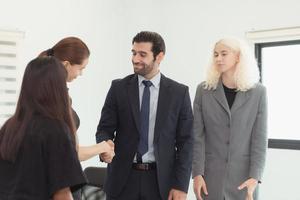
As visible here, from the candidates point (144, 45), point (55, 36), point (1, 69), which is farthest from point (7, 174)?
point (55, 36)

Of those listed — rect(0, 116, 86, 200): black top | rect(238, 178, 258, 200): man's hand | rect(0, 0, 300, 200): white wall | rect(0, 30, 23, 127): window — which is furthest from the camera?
rect(0, 0, 300, 200): white wall

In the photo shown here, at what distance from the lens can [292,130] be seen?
390 cm

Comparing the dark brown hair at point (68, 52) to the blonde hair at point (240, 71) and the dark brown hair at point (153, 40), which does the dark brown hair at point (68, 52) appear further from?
the blonde hair at point (240, 71)

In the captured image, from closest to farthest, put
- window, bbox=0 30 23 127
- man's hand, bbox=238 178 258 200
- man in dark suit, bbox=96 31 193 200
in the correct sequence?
man in dark suit, bbox=96 31 193 200 → man's hand, bbox=238 178 258 200 → window, bbox=0 30 23 127

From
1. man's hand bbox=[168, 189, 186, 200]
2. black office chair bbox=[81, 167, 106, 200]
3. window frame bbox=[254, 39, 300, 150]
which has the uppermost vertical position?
window frame bbox=[254, 39, 300, 150]

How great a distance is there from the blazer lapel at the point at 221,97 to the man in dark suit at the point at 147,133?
0.18m

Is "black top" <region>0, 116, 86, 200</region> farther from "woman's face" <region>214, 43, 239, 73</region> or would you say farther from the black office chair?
the black office chair

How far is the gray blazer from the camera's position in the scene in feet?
7.82

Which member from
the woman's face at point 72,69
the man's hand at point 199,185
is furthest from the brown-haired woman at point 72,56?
the man's hand at point 199,185

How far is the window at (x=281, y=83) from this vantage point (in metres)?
3.88

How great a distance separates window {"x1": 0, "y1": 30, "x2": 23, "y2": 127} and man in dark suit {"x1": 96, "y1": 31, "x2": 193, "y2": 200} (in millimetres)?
1568

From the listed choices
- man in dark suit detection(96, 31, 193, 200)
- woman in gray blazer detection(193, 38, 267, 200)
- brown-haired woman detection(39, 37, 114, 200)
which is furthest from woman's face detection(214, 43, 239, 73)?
brown-haired woman detection(39, 37, 114, 200)

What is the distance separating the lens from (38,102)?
146cm

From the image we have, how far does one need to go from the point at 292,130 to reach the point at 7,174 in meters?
3.05
